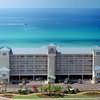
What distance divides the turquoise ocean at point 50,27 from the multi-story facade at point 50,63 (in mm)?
96

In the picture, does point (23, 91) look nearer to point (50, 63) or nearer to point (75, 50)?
point (50, 63)

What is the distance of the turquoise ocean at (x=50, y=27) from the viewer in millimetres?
12336

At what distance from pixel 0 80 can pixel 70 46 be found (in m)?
0.98

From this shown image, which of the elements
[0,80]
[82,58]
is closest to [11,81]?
[0,80]

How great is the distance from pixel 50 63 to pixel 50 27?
46 cm

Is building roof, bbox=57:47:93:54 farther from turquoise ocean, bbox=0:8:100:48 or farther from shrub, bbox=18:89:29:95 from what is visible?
shrub, bbox=18:89:29:95

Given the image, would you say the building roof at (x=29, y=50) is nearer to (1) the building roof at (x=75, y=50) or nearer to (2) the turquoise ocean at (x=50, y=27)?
(2) the turquoise ocean at (x=50, y=27)

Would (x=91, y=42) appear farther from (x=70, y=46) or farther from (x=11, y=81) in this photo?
(x=11, y=81)

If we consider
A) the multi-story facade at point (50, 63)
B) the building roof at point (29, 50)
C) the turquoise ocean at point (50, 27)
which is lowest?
the multi-story facade at point (50, 63)

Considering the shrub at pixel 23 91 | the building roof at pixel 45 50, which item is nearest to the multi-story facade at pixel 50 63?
the building roof at pixel 45 50

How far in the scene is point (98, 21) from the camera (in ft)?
40.5

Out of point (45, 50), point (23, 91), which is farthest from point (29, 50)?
point (23, 91)

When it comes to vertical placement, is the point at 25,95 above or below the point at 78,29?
below

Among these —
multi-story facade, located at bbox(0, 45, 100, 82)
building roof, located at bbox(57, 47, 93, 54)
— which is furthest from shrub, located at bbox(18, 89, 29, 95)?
building roof, located at bbox(57, 47, 93, 54)
